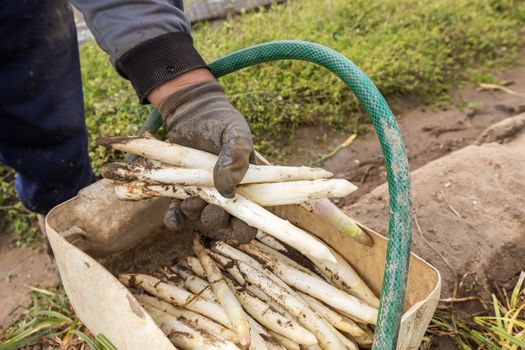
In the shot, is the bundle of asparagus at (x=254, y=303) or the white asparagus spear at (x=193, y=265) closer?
the bundle of asparagus at (x=254, y=303)

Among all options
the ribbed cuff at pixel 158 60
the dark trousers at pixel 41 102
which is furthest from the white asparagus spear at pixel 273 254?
the dark trousers at pixel 41 102

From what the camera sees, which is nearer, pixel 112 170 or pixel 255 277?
pixel 112 170

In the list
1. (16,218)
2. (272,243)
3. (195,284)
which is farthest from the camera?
(16,218)

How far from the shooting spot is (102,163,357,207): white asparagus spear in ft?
4.80

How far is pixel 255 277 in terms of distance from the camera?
5.80ft

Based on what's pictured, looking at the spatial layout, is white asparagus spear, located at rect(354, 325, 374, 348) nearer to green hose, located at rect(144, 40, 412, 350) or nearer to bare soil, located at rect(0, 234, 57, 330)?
green hose, located at rect(144, 40, 412, 350)

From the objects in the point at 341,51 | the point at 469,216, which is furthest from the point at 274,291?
the point at 341,51

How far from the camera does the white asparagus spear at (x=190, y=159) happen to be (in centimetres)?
154

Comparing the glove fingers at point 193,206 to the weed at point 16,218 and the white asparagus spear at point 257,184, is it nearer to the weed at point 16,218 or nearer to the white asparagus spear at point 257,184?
the white asparagus spear at point 257,184

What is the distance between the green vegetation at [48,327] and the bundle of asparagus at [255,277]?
0.48 metres

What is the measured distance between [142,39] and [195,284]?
843mm

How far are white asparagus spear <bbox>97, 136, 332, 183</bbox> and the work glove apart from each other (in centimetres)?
5

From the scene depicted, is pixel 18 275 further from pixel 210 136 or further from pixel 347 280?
pixel 347 280

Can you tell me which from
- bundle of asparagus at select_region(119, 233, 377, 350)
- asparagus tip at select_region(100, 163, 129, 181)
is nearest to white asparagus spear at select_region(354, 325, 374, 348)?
bundle of asparagus at select_region(119, 233, 377, 350)
